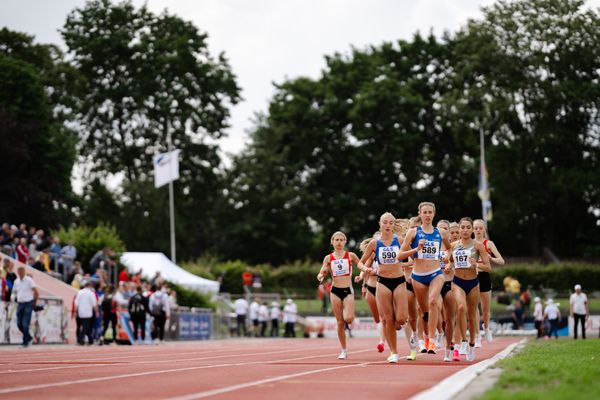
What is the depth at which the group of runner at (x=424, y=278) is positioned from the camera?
16656 mm

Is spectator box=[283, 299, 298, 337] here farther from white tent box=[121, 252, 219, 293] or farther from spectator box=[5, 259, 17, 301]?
spectator box=[5, 259, 17, 301]

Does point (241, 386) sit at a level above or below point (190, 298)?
below

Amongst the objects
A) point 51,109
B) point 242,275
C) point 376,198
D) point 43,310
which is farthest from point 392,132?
point 43,310

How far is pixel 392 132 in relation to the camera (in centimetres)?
7850

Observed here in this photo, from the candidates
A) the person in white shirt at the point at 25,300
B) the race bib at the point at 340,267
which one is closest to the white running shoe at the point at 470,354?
the race bib at the point at 340,267

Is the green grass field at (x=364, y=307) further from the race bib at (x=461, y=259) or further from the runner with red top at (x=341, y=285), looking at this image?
the race bib at (x=461, y=259)

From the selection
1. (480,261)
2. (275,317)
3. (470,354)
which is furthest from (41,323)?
(275,317)

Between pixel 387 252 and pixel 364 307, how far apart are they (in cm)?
4256

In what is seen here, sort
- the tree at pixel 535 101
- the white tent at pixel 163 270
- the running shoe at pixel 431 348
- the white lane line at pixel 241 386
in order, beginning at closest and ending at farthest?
1. the white lane line at pixel 241 386
2. the running shoe at pixel 431 348
3. the white tent at pixel 163 270
4. the tree at pixel 535 101

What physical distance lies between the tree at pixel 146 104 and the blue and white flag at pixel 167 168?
14946 millimetres

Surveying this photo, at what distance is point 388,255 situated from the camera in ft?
54.9

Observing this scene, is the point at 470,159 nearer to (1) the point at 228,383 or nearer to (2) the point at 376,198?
(2) the point at 376,198

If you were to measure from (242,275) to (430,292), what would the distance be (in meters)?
49.5

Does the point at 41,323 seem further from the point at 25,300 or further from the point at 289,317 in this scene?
the point at 289,317
